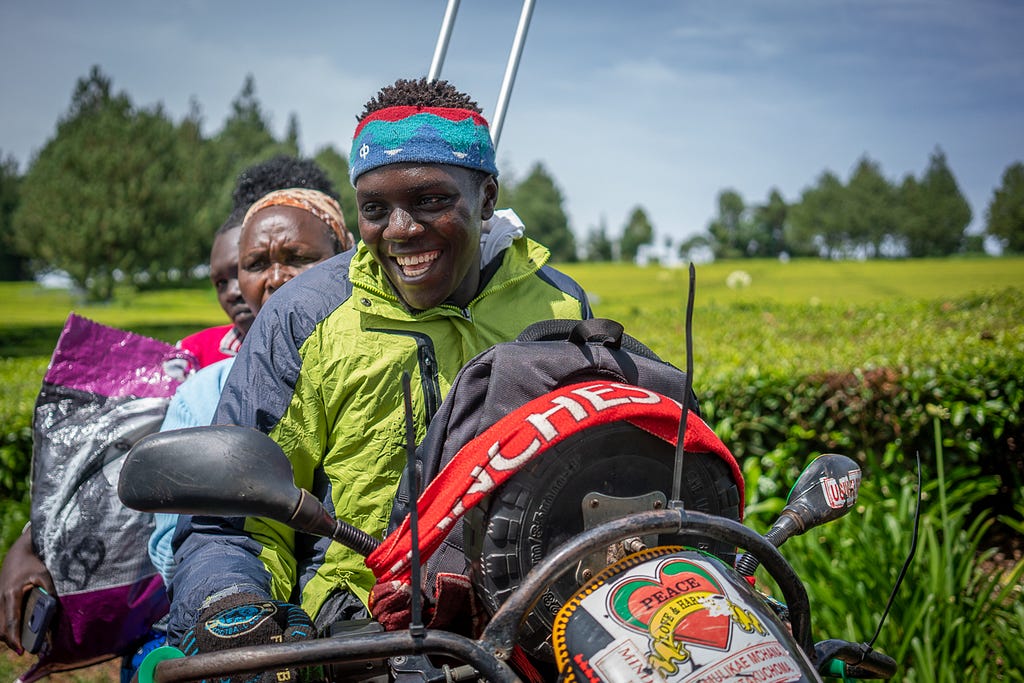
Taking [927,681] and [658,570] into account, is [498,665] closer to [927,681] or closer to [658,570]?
[658,570]

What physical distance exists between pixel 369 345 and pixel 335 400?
159 millimetres

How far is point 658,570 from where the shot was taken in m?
1.14

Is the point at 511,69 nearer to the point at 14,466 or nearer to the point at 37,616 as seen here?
the point at 37,616

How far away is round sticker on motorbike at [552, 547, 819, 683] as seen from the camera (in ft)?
3.41

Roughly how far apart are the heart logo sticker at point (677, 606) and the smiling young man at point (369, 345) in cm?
96

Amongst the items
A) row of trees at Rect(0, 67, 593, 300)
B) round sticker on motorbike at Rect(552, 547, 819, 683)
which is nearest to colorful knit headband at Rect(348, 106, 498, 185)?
round sticker on motorbike at Rect(552, 547, 819, 683)

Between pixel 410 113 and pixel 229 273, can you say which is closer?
pixel 410 113

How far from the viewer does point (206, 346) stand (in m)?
3.60

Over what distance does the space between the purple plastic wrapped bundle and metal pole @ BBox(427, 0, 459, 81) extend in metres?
1.47

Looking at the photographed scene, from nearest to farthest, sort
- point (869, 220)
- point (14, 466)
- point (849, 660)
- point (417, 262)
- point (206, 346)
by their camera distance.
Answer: point (849, 660)
point (417, 262)
point (206, 346)
point (14, 466)
point (869, 220)

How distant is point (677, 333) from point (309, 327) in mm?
6580

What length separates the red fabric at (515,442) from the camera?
4.22ft

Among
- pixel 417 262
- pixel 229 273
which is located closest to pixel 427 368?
pixel 417 262

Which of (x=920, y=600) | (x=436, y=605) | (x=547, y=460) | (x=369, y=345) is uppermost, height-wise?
(x=369, y=345)
